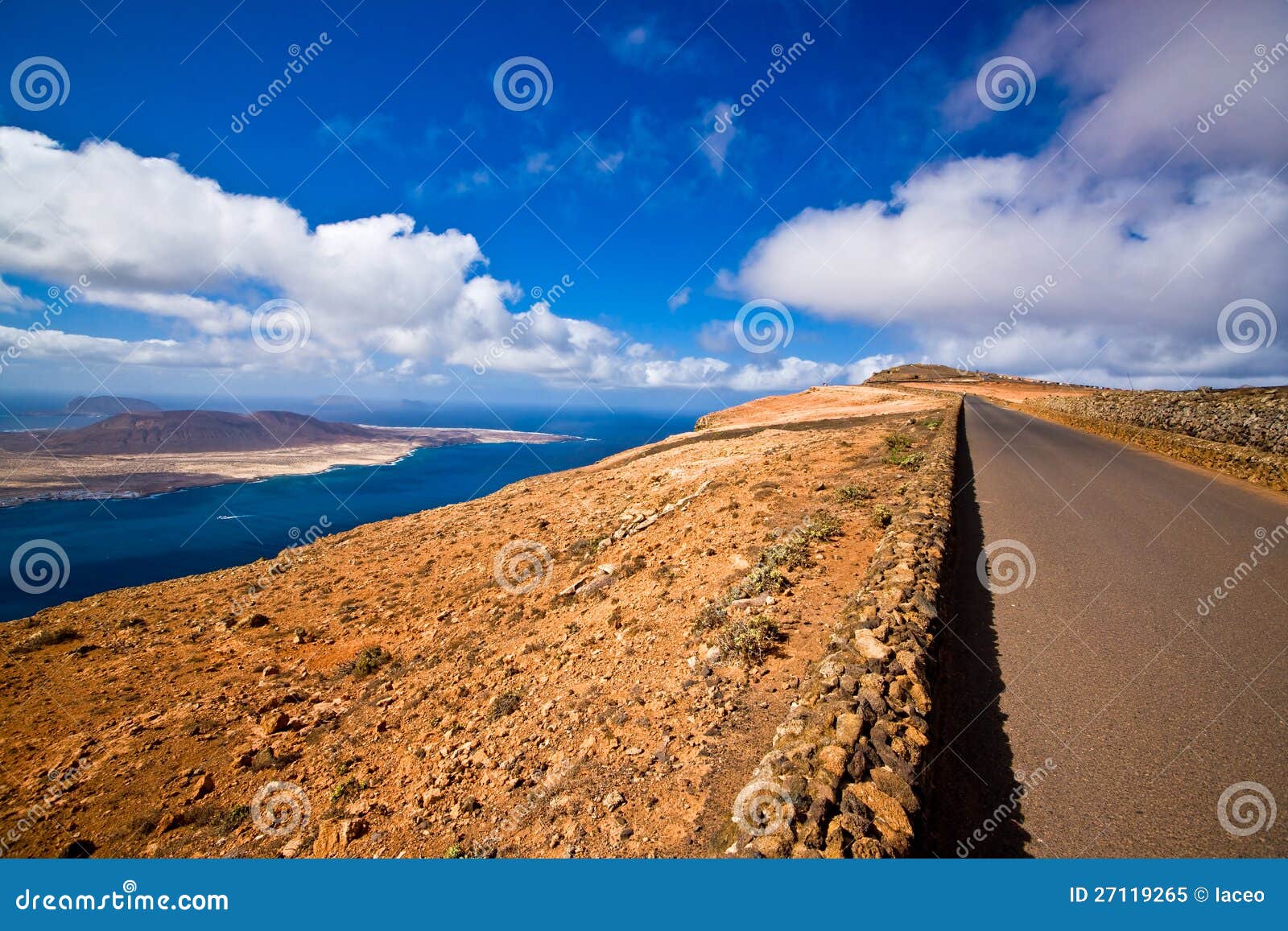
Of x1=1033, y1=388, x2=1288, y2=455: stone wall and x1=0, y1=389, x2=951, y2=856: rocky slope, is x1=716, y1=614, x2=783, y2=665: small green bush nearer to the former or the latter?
x1=0, y1=389, x2=951, y2=856: rocky slope

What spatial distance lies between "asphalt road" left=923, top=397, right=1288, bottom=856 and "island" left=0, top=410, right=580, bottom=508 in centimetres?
9168

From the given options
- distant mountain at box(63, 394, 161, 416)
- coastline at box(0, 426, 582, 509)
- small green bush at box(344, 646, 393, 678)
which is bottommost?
small green bush at box(344, 646, 393, 678)

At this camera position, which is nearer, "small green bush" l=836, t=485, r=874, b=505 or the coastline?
"small green bush" l=836, t=485, r=874, b=505

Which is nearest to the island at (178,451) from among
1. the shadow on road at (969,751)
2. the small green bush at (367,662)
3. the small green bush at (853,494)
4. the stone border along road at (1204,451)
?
the small green bush at (367,662)

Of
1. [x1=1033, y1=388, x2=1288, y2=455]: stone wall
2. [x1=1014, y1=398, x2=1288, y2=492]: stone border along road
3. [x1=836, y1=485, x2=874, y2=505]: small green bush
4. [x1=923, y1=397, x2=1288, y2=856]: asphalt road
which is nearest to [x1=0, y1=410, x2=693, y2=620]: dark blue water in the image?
[x1=836, y1=485, x2=874, y2=505]: small green bush

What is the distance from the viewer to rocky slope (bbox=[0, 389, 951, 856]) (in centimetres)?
430

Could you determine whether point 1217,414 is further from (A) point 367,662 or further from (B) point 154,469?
(B) point 154,469

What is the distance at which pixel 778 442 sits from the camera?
67.9 ft

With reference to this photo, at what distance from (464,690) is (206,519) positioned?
70.0 m

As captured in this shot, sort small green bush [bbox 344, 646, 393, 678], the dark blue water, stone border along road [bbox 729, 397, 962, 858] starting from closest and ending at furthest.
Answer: stone border along road [bbox 729, 397, 962, 858] < small green bush [bbox 344, 646, 393, 678] < the dark blue water

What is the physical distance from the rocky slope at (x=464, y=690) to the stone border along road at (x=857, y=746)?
1.70 ft

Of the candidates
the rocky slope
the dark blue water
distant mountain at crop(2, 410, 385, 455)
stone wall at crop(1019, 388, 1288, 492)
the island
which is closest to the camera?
the rocky slope

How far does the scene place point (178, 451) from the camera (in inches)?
3748

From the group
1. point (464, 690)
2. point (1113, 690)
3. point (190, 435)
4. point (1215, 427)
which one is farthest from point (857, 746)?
point (190, 435)
